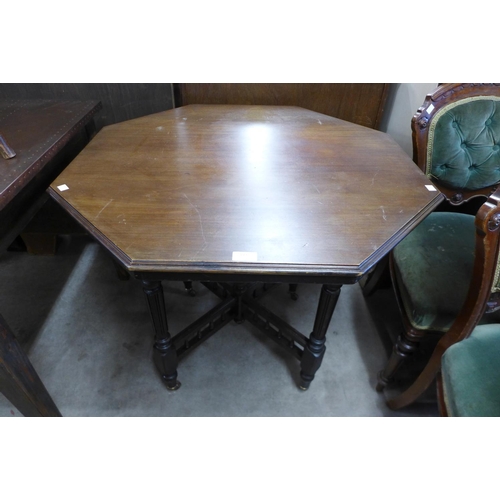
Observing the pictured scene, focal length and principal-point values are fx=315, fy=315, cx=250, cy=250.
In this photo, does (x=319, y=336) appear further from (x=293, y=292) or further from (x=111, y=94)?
(x=111, y=94)

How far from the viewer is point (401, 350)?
3.63 ft

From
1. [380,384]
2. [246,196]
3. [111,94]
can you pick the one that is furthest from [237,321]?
[111,94]

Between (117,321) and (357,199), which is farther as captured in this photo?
(117,321)

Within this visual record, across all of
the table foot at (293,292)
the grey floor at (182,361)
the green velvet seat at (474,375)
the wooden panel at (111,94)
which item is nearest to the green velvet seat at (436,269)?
the green velvet seat at (474,375)

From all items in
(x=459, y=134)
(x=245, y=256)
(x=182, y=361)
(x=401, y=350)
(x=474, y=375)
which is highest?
(x=459, y=134)

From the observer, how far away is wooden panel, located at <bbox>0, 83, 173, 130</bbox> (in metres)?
1.66

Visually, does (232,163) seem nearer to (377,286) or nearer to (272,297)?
(272,297)

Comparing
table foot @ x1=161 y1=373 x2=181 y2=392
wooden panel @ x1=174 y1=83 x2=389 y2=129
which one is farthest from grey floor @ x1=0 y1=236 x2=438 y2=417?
wooden panel @ x1=174 y1=83 x2=389 y2=129

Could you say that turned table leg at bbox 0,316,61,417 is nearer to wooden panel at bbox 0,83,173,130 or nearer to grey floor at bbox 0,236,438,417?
grey floor at bbox 0,236,438,417

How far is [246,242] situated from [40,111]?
49.5 inches

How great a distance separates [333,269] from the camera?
0.73m

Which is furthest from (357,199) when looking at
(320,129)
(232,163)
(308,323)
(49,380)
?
(49,380)

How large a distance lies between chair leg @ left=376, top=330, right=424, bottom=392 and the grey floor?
11 centimetres

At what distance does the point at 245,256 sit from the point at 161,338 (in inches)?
20.0
